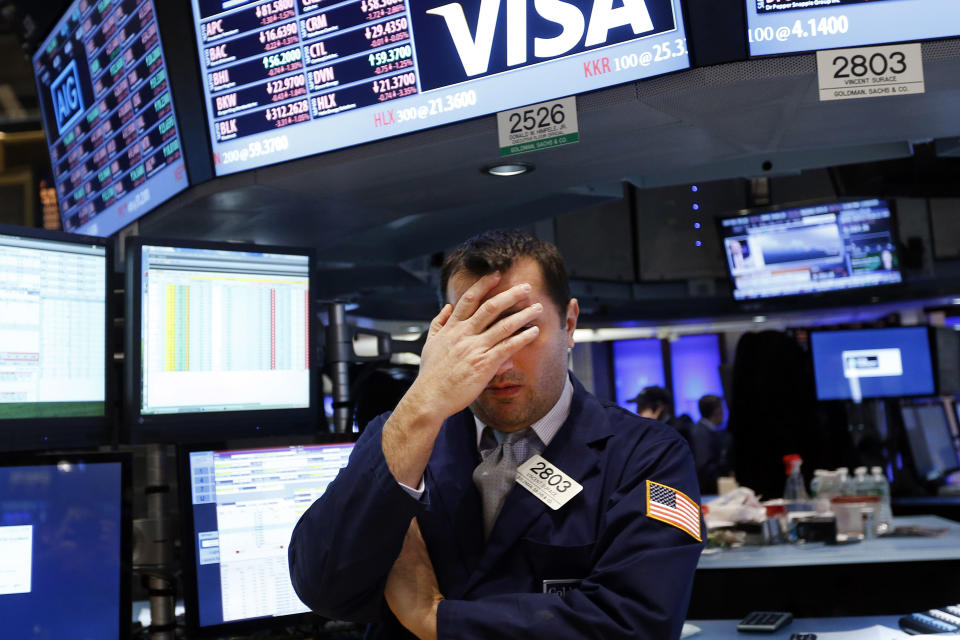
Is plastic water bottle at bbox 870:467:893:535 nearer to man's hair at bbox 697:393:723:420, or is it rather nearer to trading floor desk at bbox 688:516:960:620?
trading floor desk at bbox 688:516:960:620

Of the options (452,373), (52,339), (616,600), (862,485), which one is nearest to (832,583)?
(862,485)

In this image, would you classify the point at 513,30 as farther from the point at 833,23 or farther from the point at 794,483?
the point at 794,483

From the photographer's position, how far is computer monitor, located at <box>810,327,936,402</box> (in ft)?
19.3

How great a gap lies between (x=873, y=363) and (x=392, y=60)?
462 centimetres

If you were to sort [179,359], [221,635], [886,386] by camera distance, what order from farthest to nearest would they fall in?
[886,386] < [179,359] < [221,635]

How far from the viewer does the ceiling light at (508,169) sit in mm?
2613

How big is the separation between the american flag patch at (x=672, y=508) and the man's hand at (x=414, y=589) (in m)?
0.37

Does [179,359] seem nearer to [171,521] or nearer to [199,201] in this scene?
[171,521]

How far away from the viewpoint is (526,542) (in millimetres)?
1460

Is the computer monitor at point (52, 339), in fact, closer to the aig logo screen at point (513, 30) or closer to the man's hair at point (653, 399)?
the aig logo screen at point (513, 30)

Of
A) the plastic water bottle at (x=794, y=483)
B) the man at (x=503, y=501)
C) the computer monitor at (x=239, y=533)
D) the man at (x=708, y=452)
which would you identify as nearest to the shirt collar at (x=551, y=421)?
the man at (x=503, y=501)

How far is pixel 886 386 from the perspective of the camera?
5926 millimetres

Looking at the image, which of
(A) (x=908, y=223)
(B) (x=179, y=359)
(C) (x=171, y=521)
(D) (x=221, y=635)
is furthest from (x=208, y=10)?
(A) (x=908, y=223)

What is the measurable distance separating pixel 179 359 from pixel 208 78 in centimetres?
106
